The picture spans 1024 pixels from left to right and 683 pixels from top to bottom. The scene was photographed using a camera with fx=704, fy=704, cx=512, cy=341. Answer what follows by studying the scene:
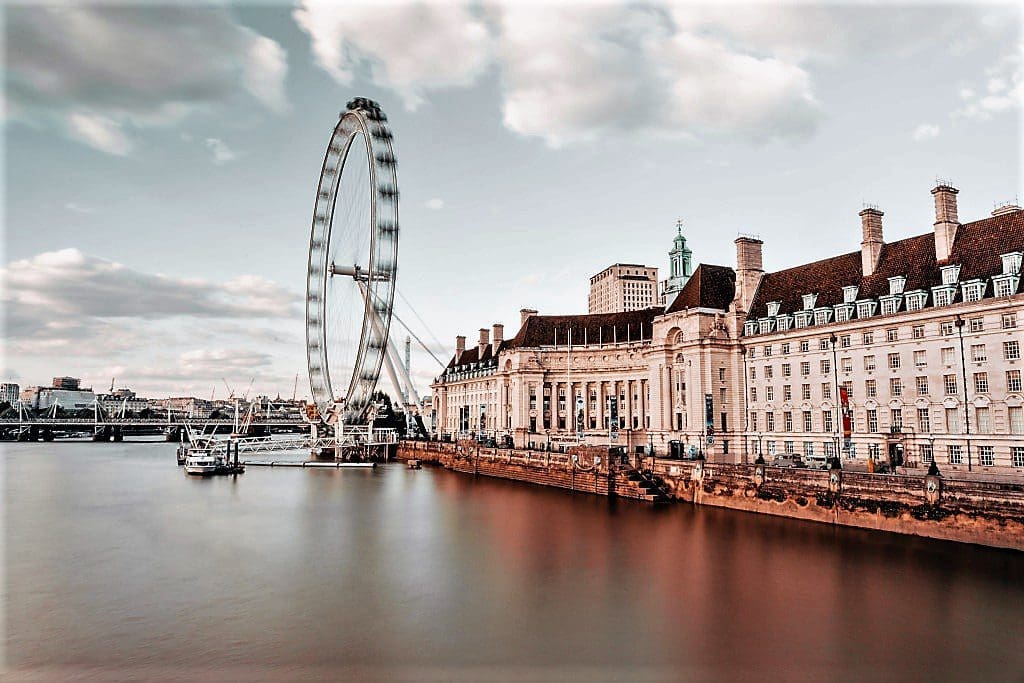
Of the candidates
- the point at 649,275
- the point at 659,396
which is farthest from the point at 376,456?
the point at 649,275

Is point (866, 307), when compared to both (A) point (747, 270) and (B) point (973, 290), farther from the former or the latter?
(A) point (747, 270)

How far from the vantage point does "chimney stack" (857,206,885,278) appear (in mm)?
47469

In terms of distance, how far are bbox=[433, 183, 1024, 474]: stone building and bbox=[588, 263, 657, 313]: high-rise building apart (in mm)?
104208

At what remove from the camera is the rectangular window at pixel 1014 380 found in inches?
1410

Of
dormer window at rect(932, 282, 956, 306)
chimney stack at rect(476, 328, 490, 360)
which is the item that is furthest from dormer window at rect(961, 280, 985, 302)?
chimney stack at rect(476, 328, 490, 360)

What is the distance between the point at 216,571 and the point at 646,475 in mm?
29584

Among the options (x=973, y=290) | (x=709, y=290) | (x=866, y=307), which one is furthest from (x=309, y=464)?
(x=973, y=290)

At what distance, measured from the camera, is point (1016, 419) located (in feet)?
118

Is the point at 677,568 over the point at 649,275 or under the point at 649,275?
under

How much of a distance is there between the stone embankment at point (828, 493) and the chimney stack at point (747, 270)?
54.7ft

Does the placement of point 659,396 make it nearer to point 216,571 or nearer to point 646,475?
point 646,475

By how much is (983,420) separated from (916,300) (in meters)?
7.97

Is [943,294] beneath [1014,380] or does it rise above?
above

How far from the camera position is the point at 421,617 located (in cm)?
2250
